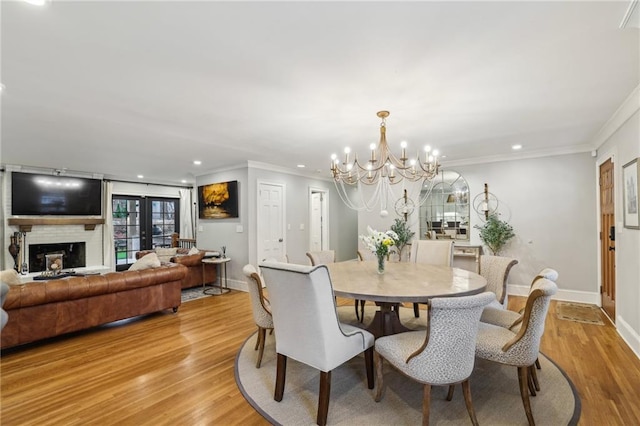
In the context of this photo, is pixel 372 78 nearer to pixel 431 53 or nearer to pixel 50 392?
pixel 431 53

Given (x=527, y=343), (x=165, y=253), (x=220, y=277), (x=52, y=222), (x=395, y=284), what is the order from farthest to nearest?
(x=52, y=222)
(x=165, y=253)
(x=220, y=277)
(x=395, y=284)
(x=527, y=343)

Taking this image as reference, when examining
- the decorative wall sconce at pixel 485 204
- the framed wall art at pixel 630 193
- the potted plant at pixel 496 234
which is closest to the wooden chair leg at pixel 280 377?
the framed wall art at pixel 630 193

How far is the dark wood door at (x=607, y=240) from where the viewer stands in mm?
3732

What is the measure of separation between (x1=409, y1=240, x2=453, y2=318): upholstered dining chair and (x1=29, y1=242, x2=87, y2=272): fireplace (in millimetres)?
6981

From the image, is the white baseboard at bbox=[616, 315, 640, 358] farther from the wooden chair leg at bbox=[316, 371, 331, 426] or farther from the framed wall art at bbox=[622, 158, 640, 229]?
the wooden chair leg at bbox=[316, 371, 331, 426]

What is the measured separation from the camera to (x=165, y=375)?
8.34 ft

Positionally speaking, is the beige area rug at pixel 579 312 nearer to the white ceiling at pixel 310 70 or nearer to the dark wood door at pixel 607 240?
the dark wood door at pixel 607 240

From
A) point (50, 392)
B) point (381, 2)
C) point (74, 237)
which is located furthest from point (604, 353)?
point (74, 237)

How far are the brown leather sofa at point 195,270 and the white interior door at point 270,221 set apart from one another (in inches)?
37.9

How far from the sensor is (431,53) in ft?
6.46

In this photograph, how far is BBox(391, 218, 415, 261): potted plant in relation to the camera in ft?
18.2

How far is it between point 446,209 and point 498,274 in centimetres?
276

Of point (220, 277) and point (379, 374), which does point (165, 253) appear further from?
point (379, 374)

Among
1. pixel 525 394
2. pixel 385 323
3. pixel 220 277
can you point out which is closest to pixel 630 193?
pixel 525 394
